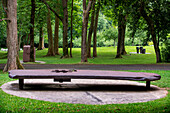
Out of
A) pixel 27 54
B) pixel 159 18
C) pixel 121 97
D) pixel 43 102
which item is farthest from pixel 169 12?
pixel 43 102

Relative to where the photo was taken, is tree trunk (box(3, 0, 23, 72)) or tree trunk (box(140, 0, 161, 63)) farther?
tree trunk (box(140, 0, 161, 63))

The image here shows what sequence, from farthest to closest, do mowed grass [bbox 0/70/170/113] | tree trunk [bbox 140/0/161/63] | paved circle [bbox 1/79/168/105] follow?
1. tree trunk [bbox 140/0/161/63]
2. paved circle [bbox 1/79/168/105]
3. mowed grass [bbox 0/70/170/113]

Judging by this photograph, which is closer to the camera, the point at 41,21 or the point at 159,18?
the point at 159,18

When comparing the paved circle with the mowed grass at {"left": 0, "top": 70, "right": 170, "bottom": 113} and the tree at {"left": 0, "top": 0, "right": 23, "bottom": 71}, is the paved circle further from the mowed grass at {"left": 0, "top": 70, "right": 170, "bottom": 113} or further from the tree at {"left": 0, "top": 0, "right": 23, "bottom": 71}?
the tree at {"left": 0, "top": 0, "right": 23, "bottom": 71}

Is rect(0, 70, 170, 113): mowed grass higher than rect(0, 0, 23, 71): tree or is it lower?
lower

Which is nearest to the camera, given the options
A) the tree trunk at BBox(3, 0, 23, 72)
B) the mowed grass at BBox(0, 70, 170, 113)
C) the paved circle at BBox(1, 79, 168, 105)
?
the mowed grass at BBox(0, 70, 170, 113)

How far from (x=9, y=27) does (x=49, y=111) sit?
9.67 m

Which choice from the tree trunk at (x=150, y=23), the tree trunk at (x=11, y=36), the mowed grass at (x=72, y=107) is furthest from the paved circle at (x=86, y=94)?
the tree trunk at (x=150, y=23)

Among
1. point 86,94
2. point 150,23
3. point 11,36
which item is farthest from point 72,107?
point 150,23

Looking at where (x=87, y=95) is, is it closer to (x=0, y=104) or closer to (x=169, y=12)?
(x=0, y=104)

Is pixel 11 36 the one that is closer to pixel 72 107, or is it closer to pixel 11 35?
pixel 11 35

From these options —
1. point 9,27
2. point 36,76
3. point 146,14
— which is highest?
point 146,14

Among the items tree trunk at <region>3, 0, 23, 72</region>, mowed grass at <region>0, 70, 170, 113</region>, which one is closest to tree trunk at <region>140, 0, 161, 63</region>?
tree trunk at <region>3, 0, 23, 72</region>

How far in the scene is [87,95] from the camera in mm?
7469
